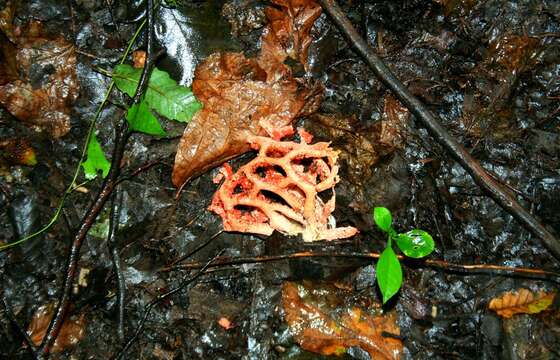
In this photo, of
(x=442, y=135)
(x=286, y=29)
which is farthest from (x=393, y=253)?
(x=286, y=29)

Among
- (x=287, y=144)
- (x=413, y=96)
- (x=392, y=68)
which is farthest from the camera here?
(x=392, y=68)

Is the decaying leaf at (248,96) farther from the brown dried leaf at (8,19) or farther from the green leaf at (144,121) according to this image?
the brown dried leaf at (8,19)

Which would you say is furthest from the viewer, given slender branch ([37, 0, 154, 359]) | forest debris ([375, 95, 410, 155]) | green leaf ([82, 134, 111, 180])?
forest debris ([375, 95, 410, 155])

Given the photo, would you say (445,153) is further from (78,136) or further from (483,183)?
(78,136)

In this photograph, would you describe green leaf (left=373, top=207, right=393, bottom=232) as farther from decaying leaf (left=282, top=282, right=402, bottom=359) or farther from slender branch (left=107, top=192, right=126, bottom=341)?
slender branch (left=107, top=192, right=126, bottom=341)

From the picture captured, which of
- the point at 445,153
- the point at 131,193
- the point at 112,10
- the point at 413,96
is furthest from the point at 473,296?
the point at 112,10

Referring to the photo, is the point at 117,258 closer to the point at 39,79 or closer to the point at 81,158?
the point at 81,158

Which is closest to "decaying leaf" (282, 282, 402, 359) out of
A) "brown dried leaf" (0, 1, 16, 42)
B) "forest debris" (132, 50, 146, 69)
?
"forest debris" (132, 50, 146, 69)
